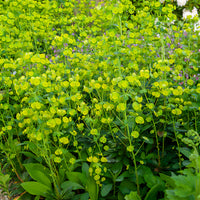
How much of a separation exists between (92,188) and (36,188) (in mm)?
465

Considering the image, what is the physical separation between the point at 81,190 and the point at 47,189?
302mm

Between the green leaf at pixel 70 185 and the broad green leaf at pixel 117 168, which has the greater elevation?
the broad green leaf at pixel 117 168

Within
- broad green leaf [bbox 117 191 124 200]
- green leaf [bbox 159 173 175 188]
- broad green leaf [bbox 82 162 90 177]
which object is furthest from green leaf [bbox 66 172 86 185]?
green leaf [bbox 159 173 175 188]

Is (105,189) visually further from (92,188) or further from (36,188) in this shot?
(36,188)

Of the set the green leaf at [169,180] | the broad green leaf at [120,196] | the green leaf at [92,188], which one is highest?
the green leaf at [169,180]

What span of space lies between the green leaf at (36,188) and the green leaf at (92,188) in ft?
1.08

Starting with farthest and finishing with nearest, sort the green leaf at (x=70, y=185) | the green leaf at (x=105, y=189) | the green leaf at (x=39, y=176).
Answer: the green leaf at (x=39, y=176) → the green leaf at (x=70, y=185) → the green leaf at (x=105, y=189)

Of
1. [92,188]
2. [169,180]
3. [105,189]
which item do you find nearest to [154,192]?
[169,180]

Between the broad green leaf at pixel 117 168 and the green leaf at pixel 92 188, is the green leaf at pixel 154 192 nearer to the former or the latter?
the broad green leaf at pixel 117 168

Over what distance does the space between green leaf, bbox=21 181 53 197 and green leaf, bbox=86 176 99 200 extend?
1.08 feet

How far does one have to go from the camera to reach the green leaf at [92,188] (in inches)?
74.7

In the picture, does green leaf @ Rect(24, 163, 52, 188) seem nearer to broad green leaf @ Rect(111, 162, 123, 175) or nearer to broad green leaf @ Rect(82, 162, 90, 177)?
broad green leaf @ Rect(82, 162, 90, 177)

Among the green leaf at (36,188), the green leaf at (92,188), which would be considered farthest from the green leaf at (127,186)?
the green leaf at (36,188)

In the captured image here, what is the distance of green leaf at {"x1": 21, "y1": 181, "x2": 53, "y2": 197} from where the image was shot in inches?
77.7
